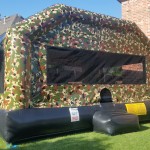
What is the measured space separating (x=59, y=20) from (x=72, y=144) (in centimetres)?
292

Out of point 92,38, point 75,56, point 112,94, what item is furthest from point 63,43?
point 112,94

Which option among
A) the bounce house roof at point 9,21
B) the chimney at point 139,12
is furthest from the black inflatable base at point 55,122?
the bounce house roof at point 9,21

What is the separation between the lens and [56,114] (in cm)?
620

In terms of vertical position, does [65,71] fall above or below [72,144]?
above

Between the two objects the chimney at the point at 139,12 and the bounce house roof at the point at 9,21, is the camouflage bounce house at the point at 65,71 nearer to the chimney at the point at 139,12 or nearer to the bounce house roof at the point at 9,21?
the chimney at the point at 139,12

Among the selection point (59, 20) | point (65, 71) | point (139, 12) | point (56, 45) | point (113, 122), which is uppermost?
point (139, 12)

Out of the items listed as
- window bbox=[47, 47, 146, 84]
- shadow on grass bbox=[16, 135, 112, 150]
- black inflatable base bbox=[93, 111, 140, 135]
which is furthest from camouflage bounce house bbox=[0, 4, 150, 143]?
shadow on grass bbox=[16, 135, 112, 150]

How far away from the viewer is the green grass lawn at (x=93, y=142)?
513cm

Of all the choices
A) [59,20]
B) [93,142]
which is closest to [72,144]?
[93,142]

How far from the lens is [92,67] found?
735cm

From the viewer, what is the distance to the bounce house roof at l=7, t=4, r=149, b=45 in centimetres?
618

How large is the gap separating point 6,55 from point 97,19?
8.86 feet

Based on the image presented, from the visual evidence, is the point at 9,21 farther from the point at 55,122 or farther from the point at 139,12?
the point at 55,122

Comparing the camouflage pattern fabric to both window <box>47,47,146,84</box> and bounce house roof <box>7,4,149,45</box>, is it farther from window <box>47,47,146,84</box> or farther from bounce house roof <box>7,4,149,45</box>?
window <box>47,47,146,84</box>
